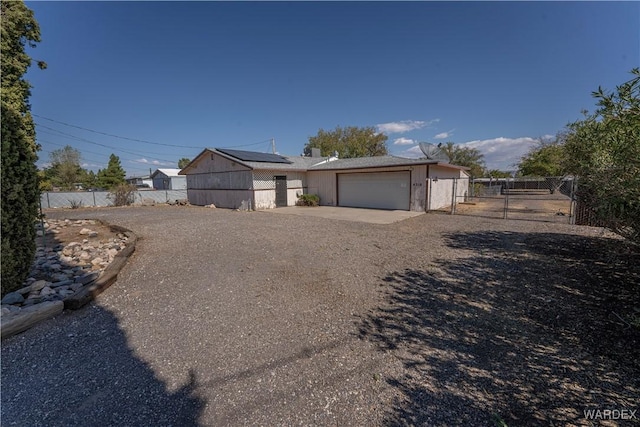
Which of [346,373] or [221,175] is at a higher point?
[221,175]

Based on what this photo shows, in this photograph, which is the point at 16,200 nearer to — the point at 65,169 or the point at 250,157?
the point at 250,157

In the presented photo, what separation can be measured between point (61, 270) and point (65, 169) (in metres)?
41.3

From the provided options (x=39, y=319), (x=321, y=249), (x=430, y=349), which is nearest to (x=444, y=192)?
(x=321, y=249)

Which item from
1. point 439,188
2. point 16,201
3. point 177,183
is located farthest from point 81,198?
point 439,188

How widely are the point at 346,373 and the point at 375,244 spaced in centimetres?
468

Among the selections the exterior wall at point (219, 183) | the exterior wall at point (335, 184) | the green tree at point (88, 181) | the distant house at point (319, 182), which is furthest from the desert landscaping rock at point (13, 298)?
the green tree at point (88, 181)

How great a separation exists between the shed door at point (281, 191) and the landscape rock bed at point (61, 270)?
980cm

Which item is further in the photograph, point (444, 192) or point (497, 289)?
point (444, 192)

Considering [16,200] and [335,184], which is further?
[335,184]

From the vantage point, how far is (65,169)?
1340 inches

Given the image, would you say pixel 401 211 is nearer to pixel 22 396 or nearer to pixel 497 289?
pixel 497 289

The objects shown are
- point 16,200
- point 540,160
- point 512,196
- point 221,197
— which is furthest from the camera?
point 540,160

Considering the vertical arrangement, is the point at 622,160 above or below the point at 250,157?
below

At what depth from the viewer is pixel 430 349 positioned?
2621mm
